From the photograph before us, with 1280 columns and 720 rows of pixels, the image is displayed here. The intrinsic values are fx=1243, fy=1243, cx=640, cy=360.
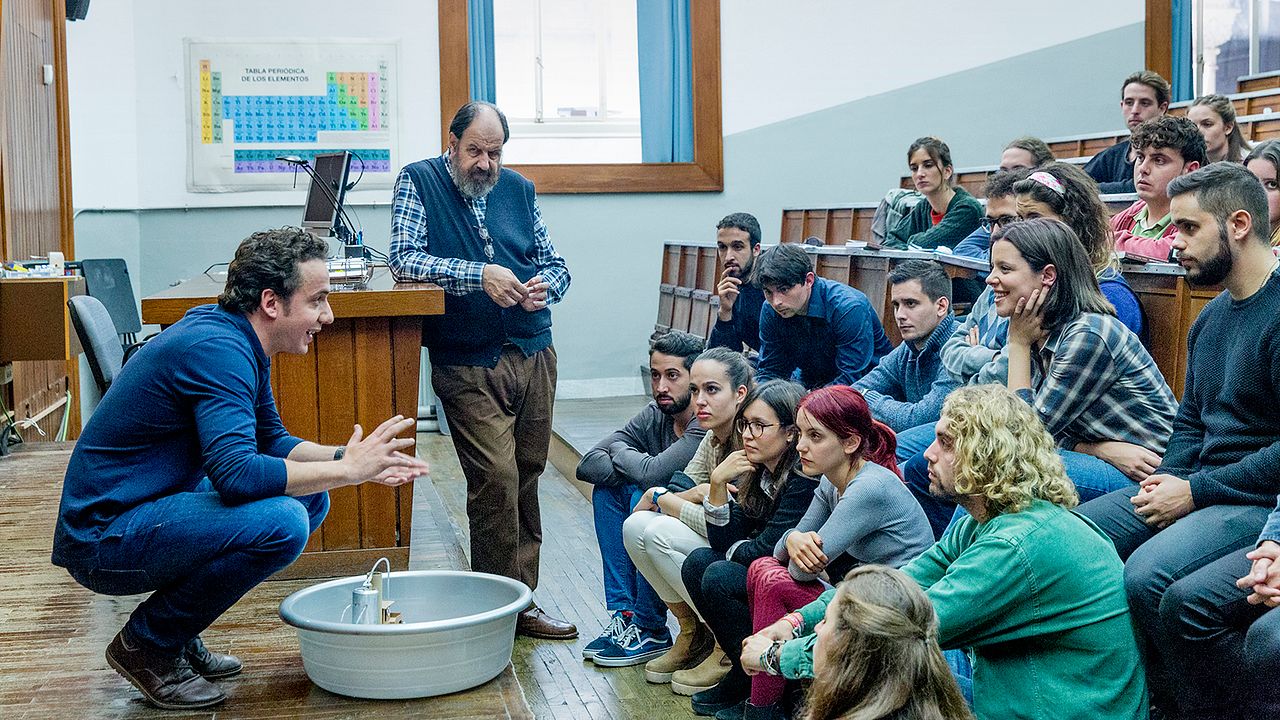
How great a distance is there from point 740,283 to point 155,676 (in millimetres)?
2491

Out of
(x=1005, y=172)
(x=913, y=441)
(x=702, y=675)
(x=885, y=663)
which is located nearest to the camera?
(x=885, y=663)

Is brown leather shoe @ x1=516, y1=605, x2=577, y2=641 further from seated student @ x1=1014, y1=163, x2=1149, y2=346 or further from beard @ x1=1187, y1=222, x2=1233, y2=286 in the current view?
beard @ x1=1187, y1=222, x2=1233, y2=286

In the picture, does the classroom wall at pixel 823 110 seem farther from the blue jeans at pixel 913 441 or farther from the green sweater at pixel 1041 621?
the green sweater at pixel 1041 621

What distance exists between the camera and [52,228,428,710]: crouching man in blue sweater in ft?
7.46

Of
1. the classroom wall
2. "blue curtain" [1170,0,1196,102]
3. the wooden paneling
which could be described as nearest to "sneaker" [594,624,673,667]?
the wooden paneling

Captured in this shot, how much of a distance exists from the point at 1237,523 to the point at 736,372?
1274mm

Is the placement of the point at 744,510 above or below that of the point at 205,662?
above

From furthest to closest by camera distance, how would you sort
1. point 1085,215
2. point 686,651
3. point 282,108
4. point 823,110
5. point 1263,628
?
point 823,110 → point 282,108 → point 686,651 → point 1085,215 → point 1263,628

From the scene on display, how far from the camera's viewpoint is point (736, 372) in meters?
3.08

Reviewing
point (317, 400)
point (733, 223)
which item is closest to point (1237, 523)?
point (317, 400)

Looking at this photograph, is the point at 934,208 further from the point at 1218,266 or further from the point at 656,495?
the point at 1218,266

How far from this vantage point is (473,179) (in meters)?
3.18

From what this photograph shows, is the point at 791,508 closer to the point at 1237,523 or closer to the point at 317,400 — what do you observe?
the point at 1237,523

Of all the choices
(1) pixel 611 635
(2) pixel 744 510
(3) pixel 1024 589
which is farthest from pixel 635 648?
(3) pixel 1024 589
